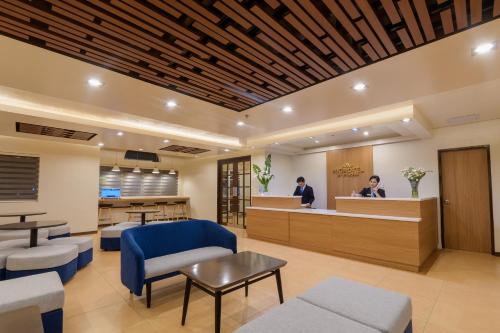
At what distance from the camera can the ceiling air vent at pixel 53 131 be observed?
17.6 feet

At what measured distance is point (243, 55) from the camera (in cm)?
267

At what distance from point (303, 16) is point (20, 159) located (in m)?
8.33

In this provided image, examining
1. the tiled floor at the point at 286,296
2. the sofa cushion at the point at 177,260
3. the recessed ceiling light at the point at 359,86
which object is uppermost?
the recessed ceiling light at the point at 359,86

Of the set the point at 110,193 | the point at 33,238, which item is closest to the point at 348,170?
the point at 33,238

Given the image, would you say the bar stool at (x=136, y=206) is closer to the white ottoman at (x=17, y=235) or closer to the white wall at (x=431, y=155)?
the white ottoman at (x=17, y=235)

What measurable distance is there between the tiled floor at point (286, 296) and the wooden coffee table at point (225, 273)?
1.05 ft

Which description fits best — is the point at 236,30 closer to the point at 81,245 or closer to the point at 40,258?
the point at 40,258

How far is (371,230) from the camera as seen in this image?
15.3 feet

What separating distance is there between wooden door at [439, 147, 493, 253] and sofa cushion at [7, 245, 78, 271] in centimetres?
759

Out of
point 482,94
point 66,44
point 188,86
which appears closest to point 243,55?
point 188,86

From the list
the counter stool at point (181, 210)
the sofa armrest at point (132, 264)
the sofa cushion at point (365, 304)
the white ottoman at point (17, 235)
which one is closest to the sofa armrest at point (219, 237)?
the sofa armrest at point (132, 264)

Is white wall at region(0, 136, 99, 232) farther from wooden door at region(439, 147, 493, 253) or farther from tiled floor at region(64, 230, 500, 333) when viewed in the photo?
wooden door at region(439, 147, 493, 253)

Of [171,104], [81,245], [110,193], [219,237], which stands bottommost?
[81,245]

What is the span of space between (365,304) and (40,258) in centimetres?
402
